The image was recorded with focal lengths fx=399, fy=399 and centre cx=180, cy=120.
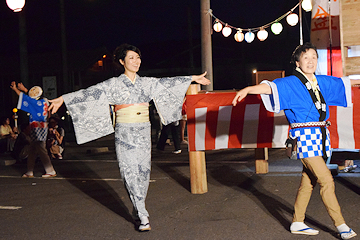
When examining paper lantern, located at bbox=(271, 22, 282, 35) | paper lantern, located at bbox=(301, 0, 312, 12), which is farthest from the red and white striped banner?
paper lantern, located at bbox=(271, 22, 282, 35)

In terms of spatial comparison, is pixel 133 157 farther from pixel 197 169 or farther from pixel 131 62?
pixel 197 169

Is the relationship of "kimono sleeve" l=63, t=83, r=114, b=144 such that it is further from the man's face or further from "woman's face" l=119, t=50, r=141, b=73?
the man's face

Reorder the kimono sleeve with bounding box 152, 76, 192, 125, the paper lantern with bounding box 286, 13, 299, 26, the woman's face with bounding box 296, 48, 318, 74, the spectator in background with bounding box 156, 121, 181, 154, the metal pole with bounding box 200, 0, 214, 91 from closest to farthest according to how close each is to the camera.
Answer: the woman's face with bounding box 296, 48, 318, 74
the kimono sleeve with bounding box 152, 76, 192, 125
the spectator in background with bounding box 156, 121, 181, 154
the metal pole with bounding box 200, 0, 214, 91
the paper lantern with bounding box 286, 13, 299, 26

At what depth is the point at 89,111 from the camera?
459 centimetres

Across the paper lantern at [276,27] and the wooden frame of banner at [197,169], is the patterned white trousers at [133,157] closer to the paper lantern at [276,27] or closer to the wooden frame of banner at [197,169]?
the wooden frame of banner at [197,169]

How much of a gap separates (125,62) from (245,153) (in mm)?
6231

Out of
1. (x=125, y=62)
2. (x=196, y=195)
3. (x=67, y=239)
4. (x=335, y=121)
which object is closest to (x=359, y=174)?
(x=335, y=121)

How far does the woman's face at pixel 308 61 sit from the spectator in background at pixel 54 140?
790 centimetres

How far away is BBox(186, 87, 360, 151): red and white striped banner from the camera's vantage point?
18.3 feet

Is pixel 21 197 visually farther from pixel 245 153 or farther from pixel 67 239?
pixel 245 153

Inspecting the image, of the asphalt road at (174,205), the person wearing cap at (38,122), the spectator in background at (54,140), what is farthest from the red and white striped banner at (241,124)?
the spectator in background at (54,140)

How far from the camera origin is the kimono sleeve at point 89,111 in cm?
455

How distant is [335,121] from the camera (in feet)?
18.5

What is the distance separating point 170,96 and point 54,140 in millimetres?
6648
